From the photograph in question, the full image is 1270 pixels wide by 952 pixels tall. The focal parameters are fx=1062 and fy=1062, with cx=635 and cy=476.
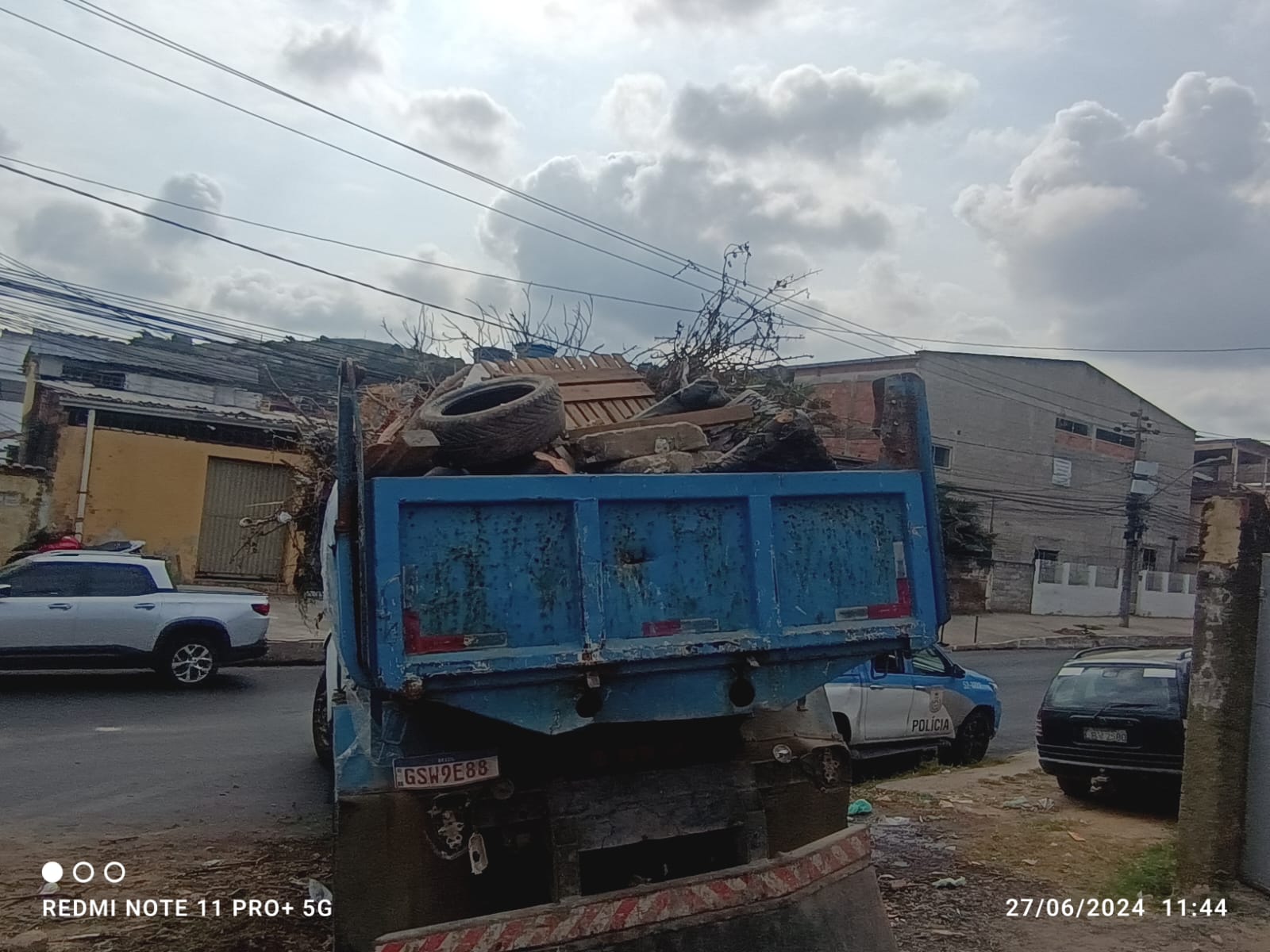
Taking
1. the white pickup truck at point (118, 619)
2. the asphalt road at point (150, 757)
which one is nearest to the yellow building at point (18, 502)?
the asphalt road at point (150, 757)

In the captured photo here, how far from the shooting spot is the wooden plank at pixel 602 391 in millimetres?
5703

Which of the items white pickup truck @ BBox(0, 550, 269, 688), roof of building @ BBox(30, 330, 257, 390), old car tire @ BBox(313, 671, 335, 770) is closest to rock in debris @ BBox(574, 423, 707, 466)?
old car tire @ BBox(313, 671, 335, 770)

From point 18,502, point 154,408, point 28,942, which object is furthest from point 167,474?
point 28,942

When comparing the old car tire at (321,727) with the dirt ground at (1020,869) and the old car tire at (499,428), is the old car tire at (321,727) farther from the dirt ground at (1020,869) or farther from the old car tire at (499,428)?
the old car tire at (499,428)

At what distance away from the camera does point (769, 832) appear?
4.73 meters

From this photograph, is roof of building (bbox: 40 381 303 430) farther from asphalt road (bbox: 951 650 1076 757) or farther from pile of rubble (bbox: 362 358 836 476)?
pile of rubble (bbox: 362 358 836 476)

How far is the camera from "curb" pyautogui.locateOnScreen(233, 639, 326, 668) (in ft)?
52.2

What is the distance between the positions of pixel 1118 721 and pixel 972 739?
8.89ft

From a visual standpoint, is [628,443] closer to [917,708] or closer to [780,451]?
[780,451]

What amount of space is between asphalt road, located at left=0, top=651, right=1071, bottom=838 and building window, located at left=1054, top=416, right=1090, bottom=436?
93.2 ft

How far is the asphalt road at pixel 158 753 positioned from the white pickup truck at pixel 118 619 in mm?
394

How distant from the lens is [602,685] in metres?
4.03

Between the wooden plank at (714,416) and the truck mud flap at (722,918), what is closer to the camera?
the truck mud flap at (722,918)

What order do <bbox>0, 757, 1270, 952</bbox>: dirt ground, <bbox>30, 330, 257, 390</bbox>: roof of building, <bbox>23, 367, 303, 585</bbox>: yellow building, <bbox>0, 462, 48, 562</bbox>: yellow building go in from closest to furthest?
<bbox>0, 757, 1270, 952</bbox>: dirt ground, <bbox>0, 462, 48, 562</bbox>: yellow building, <bbox>23, 367, 303, 585</bbox>: yellow building, <bbox>30, 330, 257, 390</bbox>: roof of building
